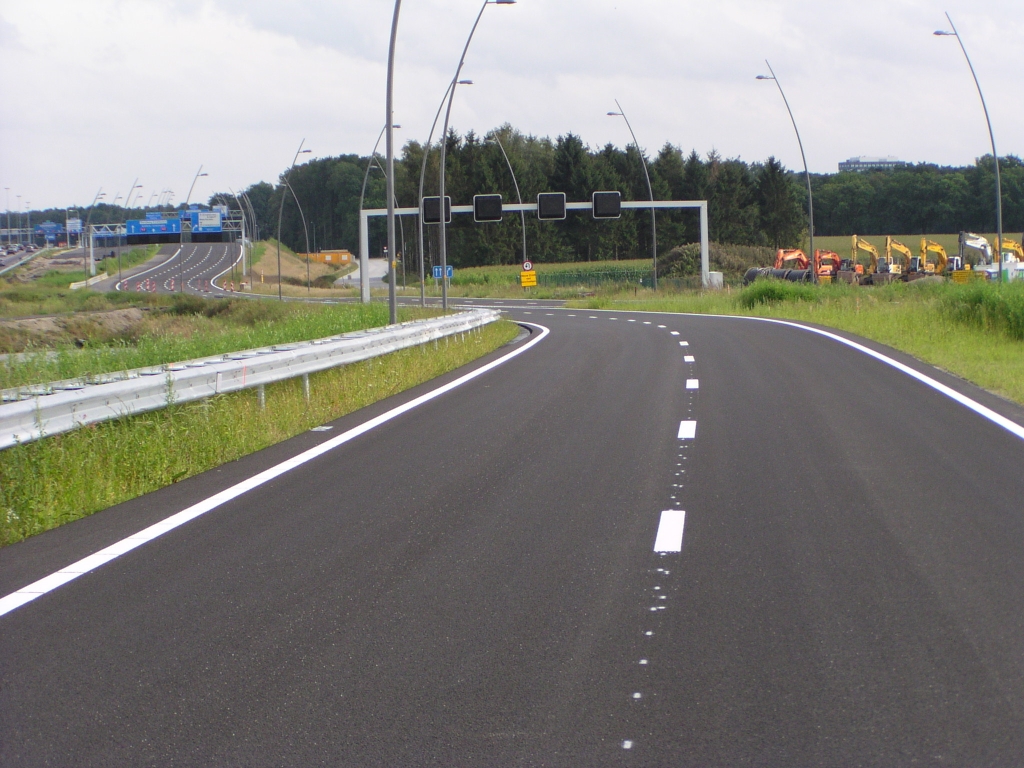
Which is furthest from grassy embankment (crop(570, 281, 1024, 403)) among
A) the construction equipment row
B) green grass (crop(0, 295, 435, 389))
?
the construction equipment row

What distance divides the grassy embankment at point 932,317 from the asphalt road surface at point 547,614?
6.87 m

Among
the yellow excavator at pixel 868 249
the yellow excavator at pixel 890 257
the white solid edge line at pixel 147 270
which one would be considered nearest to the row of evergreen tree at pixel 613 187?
the white solid edge line at pixel 147 270

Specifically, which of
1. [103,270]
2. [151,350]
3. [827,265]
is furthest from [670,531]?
[103,270]

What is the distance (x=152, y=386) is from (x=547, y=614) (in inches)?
242

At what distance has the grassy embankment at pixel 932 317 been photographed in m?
18.2

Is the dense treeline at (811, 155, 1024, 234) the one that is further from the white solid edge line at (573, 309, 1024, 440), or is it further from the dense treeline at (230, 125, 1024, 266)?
the white solid edge line at (573, 309, 1024, 440)

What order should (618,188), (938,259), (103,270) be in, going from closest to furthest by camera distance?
1. (938,259)
2. (103,270)
3. (618,188)

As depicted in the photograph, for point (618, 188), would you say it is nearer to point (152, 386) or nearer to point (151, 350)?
point (151, 350)

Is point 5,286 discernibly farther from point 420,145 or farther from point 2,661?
point 2,661

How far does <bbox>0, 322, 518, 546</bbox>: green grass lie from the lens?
8.25 meters

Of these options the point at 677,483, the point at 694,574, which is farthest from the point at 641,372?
the point at 694,574

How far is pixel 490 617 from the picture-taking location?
18.4 feet

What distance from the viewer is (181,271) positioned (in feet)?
312

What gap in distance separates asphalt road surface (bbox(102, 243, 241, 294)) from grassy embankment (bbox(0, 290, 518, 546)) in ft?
261
